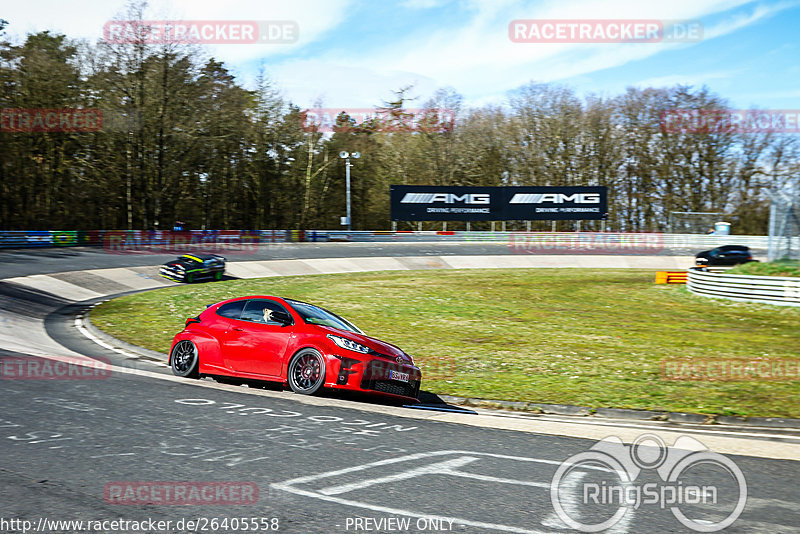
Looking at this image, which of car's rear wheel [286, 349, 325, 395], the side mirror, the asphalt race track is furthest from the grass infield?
the side mirror

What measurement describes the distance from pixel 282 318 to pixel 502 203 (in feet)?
165

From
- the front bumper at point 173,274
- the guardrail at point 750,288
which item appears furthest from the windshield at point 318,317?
the front bumper at point 173,274

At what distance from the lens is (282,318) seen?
1025cm

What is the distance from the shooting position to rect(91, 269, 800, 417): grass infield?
447 inches

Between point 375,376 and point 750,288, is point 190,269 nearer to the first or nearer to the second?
point 375,376

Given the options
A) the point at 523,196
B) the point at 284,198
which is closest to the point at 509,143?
the point at 523,196

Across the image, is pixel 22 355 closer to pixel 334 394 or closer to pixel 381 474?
pixel 334 394

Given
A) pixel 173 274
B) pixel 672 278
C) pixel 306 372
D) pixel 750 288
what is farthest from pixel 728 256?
pixel 306 372

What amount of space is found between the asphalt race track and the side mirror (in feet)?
3.43

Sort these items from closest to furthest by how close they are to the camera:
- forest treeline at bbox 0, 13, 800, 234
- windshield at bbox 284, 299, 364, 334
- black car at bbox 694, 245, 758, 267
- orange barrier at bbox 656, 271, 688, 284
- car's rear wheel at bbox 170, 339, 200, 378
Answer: windshield at bbox 284, 299, 364, 334 → car's rear wheel at bbox 170, 339, 200, 378 → orange barrier at bbox 656, 271, 688, 284 → black car at bbox 694, 245, 758, 267 → forest treeline at bbox 0, 13, 800, 234

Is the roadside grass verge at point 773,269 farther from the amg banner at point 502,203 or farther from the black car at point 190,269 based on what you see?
the amg banner at point 502,203

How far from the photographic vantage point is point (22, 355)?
12.2 metres

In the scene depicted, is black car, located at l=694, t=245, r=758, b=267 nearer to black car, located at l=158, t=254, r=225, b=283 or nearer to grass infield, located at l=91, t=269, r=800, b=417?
grass infield, located at l=91, t=269, r=800, b=417

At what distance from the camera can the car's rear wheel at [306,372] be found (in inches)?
378
